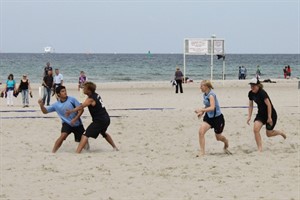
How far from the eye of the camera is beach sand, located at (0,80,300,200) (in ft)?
23.4

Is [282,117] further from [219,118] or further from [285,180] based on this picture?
[285,180]

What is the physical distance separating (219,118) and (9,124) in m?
5.45

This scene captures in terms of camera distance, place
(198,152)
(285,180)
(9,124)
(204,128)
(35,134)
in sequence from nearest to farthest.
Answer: (285,180) → (204,128) → (198,152) → (35,134) → (9,124)

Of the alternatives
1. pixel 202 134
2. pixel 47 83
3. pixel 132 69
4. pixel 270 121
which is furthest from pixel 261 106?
pixel 132 69

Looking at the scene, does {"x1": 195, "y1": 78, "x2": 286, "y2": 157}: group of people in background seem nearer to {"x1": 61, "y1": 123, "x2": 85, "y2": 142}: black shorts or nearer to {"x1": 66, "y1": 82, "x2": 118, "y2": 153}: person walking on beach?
{"x1": 66, "y1": 82, "x2": 118, "y2": 153}: person walking on beach

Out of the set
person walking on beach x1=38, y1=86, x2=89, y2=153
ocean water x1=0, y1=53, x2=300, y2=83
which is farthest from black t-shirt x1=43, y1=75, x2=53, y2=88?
ocean water x1=0, y1=53, x2=300, y2=83

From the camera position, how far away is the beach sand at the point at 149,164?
7145mm

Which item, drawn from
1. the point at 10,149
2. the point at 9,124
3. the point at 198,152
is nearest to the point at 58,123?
the point at 9,124

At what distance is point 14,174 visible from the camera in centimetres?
823

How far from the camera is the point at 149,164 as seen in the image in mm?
8984
